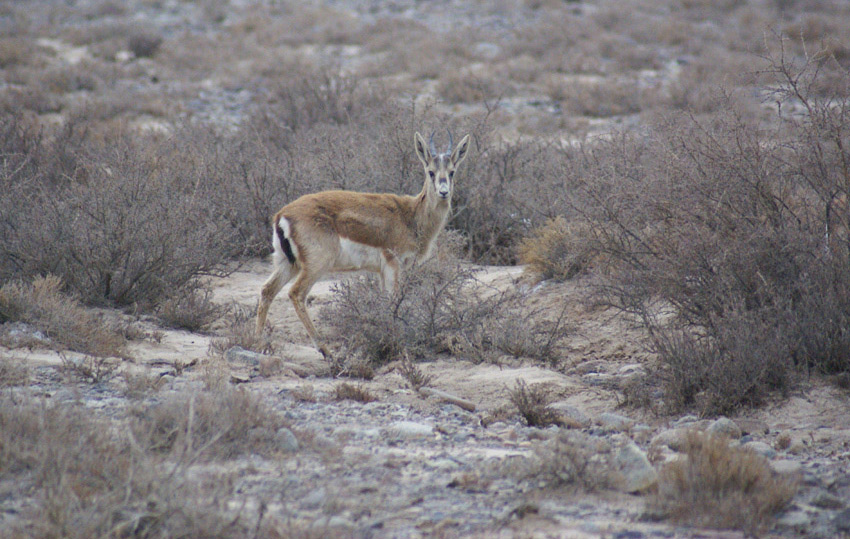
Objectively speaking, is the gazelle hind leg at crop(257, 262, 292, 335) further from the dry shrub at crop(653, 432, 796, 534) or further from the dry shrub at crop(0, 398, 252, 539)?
the dry shrub at crop(653, 432, 796, 534)

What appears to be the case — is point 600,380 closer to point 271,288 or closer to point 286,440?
point 286,440

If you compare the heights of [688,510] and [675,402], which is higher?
[688,510]

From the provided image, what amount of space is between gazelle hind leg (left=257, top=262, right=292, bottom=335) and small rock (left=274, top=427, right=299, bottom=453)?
3.15 meters

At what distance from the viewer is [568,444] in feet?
14.6

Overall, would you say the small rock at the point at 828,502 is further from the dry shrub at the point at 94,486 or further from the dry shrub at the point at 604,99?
the dry shrub at the point at 604,99

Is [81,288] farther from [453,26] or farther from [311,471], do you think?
[453,26]

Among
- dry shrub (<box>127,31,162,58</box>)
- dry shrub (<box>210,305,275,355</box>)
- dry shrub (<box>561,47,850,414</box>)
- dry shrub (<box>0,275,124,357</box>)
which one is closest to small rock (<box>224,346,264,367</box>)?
dry shrub (<box>210,305,275,355</box>)

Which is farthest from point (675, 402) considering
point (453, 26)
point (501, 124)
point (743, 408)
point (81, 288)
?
point (453, 26)

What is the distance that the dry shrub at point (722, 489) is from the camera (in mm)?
3859

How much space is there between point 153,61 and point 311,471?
22163 millimetres

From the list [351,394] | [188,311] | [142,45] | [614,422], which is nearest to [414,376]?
[351,394]

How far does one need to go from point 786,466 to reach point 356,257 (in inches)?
191

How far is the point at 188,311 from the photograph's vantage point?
7.87 metres

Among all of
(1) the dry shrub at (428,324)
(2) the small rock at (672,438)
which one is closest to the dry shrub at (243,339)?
(1) the dry shrub at (428,324)
